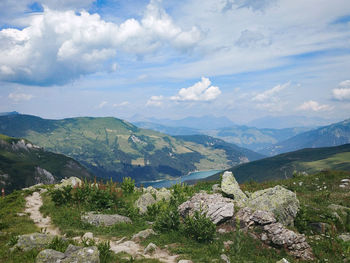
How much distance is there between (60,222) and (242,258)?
14780 millimetres

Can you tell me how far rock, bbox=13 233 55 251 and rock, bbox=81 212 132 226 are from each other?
583 centimetres

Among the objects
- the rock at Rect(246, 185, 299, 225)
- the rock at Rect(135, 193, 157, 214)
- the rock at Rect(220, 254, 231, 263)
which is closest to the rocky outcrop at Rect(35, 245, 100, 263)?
the rock at Rect(220, 254, 231, 263)

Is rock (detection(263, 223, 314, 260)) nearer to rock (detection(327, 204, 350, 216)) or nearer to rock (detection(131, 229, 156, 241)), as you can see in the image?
rock (detection(131, 229, 156, 241))

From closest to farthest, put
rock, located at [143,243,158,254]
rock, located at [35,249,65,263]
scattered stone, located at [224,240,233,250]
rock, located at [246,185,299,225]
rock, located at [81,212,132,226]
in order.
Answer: rock, located at [35,249,65,263] < rock, located at [143,243,158,254] < scattered stone, located at [224,240,233,250] < rock, located at [246,185,299,225] < rock, located at [81,212,132,226]

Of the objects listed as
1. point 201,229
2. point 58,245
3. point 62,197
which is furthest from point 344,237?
point 62,197

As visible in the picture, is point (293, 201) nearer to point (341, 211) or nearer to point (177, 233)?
point (341, 211)

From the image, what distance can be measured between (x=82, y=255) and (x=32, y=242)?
3933 mm

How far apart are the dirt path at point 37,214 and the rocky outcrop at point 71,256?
5.44m

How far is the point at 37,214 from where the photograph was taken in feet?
71.8

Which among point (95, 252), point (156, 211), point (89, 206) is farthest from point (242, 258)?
point (89, 206)

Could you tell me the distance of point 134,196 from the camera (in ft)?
85.0

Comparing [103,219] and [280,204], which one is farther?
[103,219]

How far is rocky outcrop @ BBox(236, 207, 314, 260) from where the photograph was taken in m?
13.5

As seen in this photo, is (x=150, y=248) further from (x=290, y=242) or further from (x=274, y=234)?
(x=290, y=242)
